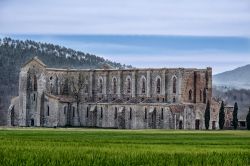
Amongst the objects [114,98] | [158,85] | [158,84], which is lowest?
[114,98]

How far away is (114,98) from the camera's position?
128 meters

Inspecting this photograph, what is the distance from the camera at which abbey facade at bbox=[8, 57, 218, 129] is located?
390ft

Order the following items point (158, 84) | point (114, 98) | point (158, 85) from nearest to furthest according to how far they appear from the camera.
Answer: point (158, 85)
point (158, 84)
point (114, 98)

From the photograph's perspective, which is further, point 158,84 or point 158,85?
point 158,84

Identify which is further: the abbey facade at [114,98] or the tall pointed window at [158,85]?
the tall pointed window at [158,85]

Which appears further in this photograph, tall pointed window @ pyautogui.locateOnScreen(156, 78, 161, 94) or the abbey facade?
tall pointed window @ pyautogui.locateOnScreen(156, 78, 161, 94)

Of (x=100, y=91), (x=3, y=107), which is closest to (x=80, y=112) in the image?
(x=100, y=91)

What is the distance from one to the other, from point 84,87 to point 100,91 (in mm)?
2793

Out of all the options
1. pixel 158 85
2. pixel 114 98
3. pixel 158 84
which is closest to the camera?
pixel 158 85

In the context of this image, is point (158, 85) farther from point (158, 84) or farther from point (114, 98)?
point (114, 98)

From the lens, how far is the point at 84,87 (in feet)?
433

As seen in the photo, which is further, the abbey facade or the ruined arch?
the ruined arch

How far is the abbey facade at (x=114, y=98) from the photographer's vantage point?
11900 centimetres

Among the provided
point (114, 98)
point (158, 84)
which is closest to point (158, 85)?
point (158, 84)
